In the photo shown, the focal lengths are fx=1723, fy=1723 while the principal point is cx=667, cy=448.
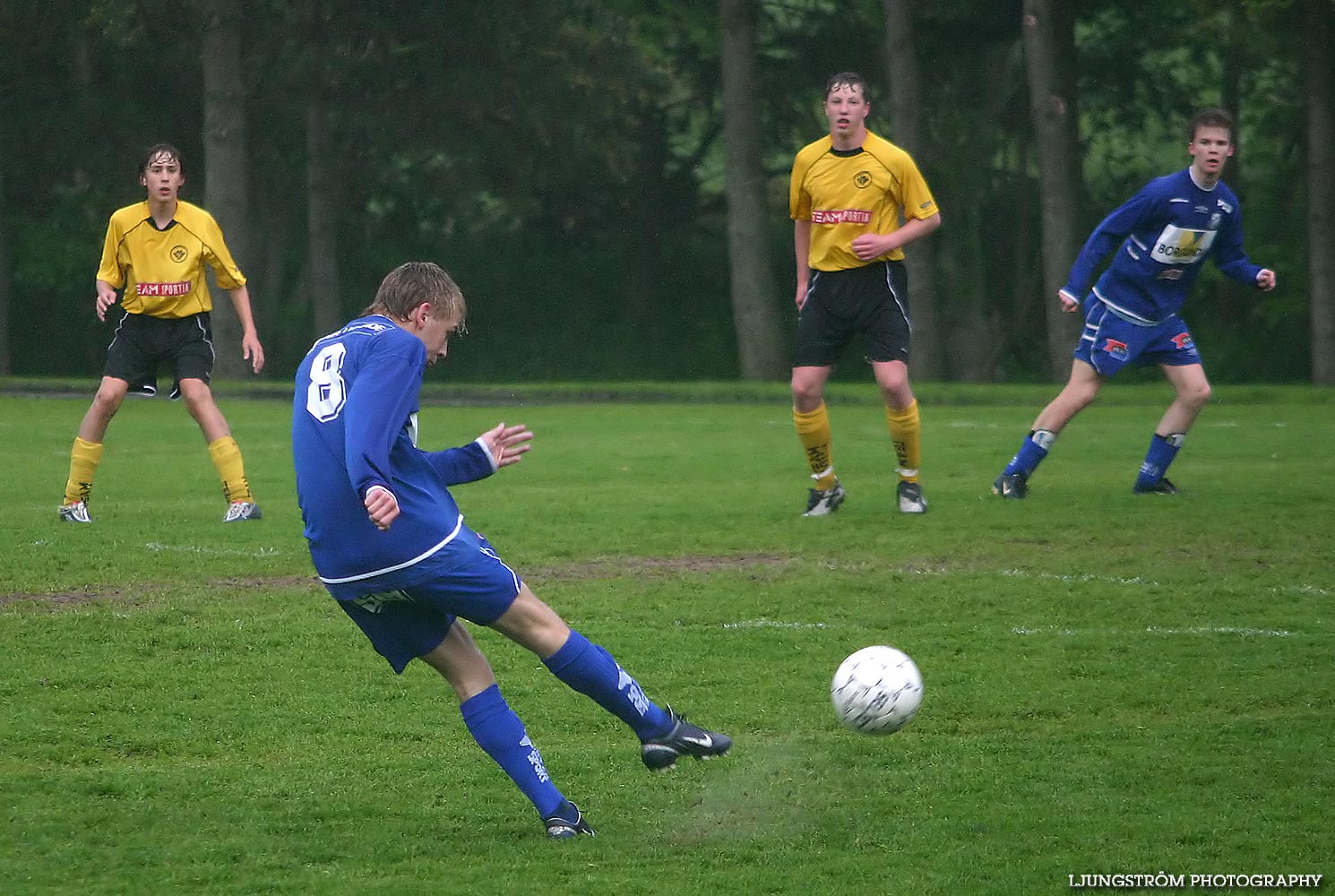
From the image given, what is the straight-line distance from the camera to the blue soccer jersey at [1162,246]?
1011cm

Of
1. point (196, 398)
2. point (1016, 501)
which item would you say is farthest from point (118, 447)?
point (1016, 501)

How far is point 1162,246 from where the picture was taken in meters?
10.2

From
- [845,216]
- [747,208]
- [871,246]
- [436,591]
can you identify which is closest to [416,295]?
[436,591]

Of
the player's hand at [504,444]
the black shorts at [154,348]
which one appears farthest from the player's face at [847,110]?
the player's hand at [504,444]

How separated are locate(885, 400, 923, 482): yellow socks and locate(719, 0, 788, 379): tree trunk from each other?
15971 mm

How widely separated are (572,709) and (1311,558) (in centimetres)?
434

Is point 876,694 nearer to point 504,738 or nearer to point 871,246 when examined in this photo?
point 504,738

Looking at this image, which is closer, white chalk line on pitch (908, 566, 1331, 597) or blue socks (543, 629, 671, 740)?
blue socks (543, 629, 671, 740)

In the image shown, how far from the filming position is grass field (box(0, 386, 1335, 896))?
14.6 ft

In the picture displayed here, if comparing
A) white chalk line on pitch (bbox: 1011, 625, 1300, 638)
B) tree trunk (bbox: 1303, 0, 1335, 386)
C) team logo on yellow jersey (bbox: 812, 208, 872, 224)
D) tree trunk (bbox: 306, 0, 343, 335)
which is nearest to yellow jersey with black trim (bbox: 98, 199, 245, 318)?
team logo on yellow jersey (bbox: 812, 208, 872, 224)

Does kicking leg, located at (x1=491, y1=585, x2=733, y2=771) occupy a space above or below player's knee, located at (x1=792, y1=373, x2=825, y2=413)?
above

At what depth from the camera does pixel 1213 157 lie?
9.88m

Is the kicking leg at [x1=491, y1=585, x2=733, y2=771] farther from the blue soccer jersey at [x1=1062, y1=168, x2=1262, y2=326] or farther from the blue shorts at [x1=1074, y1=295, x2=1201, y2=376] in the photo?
the blue shorts at [x1=1074, y1=295, x2=1201, y2=376]

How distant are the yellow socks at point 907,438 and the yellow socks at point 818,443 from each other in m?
0.38
